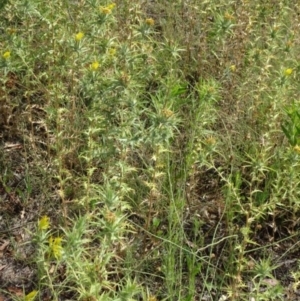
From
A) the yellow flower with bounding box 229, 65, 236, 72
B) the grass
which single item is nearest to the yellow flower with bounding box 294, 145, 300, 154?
the grass

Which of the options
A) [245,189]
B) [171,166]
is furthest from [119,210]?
[245,189]

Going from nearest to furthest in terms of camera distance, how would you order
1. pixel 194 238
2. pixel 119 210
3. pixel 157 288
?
pixel 119 210
pixel 157 288
pixel 194 238

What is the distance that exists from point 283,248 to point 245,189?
1.16 ft

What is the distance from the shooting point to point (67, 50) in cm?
325

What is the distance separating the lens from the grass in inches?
103

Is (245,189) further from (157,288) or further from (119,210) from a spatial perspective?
(119,210)

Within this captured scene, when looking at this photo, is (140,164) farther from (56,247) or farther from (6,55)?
(56,247)

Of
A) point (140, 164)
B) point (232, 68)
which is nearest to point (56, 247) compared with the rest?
point (140, 164)

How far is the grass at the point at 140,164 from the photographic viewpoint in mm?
2627

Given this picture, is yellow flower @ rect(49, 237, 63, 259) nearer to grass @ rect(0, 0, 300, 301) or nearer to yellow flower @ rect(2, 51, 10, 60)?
grass @ rect(0, 0, 300, 301)

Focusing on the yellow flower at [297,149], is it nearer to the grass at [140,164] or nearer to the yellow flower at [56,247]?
the grass at [140,164]

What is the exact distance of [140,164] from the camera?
3188 mm

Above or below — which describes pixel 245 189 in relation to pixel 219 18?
below

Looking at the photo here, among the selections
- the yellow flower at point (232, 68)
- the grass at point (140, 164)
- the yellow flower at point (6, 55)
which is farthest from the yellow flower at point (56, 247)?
the yellow flower at point (232, 68)
